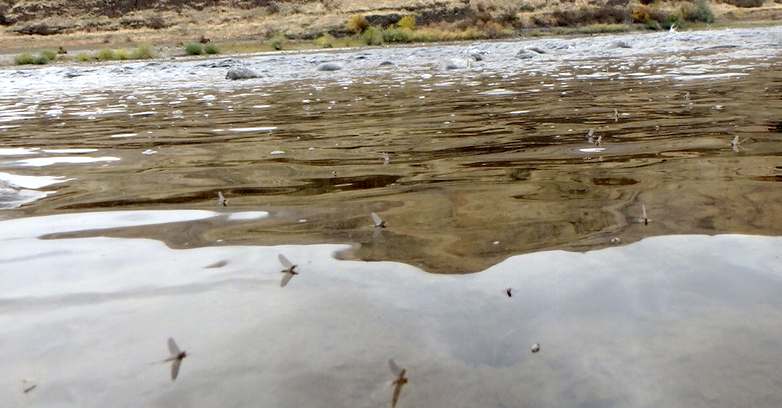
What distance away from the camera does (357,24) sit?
32.7 m

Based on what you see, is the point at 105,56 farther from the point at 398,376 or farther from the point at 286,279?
the point at 398,376

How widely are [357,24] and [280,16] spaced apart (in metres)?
6.01

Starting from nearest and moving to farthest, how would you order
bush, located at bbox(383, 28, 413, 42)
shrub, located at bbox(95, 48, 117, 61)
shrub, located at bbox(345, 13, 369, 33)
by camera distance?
shrub, located at bbox(95, 48, 117, 61), bush, located at bbox(383, 28, 413, 42), shrub, located at bbox(345, 13, 369, 33)

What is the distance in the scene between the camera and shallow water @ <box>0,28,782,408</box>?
95cm

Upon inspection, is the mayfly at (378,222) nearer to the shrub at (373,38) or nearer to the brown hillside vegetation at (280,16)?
the shrub at (373,38)

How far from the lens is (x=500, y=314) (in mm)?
1129

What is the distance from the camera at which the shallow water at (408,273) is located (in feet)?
3.12

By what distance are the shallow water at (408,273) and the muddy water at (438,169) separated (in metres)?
0.01

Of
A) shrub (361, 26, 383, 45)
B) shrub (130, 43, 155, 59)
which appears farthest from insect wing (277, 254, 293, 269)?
shrub (361, 26, 383, 45)

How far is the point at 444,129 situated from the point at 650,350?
263 cm

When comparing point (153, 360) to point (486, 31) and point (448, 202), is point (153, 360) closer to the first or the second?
point (448, 202)

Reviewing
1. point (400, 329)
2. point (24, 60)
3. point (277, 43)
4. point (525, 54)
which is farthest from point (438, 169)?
point (277, 43)

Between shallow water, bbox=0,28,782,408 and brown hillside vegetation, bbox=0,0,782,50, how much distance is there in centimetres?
2979

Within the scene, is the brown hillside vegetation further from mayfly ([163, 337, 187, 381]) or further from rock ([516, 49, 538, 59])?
mayfly ([163, 337, 187, 381])
